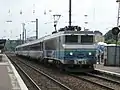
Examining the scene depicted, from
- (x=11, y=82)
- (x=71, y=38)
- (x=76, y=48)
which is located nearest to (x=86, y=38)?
(x=71, y=38)

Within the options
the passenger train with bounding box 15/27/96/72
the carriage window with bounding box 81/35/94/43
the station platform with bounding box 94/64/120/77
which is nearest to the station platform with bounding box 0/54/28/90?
the passenger train with bounding box 15/27/96/72

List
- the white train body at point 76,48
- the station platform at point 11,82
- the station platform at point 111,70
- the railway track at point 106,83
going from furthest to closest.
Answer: the white train body at point 76,48 → the station platform at point 111,70 → the railway track at point 106,83 → the station platform at point 11,82

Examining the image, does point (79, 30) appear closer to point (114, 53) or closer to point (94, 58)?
point (94, 58)

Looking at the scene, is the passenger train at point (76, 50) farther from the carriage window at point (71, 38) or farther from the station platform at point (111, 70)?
the station platform at point (111, 70)

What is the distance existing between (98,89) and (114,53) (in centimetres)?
1550

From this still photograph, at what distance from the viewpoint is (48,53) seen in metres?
31.7

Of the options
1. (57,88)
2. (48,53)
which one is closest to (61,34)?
(48,53)

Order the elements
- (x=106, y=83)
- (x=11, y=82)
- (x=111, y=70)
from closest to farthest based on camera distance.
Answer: (x=11, y=82), (x=106, y=83), (x=111, y=70)

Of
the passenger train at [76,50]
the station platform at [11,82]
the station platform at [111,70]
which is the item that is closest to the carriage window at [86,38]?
the passenger train at [76,50]

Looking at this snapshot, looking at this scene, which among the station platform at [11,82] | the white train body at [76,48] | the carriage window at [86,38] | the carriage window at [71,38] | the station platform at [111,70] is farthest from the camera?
the carriage window at [86,38]

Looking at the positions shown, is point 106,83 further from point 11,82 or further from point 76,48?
point 76,48

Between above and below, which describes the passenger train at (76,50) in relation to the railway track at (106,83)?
above

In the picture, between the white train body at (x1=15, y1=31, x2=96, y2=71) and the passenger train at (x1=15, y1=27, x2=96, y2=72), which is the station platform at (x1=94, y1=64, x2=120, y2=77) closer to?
the passenger train at (x1=15, y1=27, x2=96, y2=72)

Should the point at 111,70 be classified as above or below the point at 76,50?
below
